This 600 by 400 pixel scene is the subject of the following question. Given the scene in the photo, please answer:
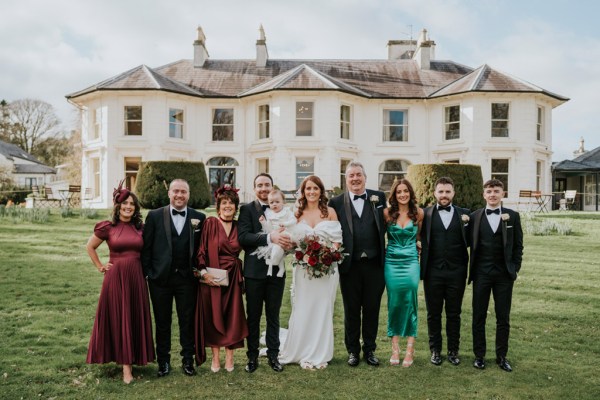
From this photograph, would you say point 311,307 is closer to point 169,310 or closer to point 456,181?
point 169,310

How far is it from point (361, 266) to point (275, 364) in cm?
142

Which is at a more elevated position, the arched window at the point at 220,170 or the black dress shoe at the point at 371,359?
the arched window at the point at 220,170

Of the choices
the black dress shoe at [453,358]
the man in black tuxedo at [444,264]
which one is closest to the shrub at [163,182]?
the man in black tuxedo at [444,264]

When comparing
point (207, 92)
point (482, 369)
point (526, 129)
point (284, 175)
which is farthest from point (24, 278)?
point (526, 129)

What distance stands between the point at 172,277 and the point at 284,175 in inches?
768

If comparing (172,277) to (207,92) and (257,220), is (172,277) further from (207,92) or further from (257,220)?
(207,92)

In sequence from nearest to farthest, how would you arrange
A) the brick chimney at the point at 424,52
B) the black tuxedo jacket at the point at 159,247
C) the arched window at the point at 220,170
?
the black tuxedo jacket at the point at 159,247, the arched window at the point at 220,170, the brick chimney at the point at 424,52

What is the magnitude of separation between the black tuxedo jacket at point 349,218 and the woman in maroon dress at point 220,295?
1168 millimetres

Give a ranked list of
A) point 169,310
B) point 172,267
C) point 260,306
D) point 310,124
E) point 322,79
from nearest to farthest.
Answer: point 172,267, point 169,310, point 260,306, point 322,79, point 310,124

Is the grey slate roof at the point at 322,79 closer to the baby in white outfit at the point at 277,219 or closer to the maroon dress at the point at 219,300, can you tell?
the baby in white outfit at the point at 277,219

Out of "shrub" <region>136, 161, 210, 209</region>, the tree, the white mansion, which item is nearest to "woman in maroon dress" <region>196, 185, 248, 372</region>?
"shrub" <region>136, 161, 210, 209</region>

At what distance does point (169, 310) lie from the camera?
5.29 meters

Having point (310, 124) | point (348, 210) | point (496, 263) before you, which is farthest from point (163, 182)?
point (496, 263)

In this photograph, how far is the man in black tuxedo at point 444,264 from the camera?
5.44m
